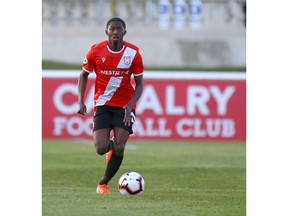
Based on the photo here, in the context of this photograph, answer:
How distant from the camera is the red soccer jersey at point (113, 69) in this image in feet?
39.7

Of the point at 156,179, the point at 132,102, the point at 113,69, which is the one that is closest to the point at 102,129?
the point at 132,102

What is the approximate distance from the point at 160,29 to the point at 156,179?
21.1 meters

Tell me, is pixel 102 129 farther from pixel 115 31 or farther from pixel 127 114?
pixel 115 31

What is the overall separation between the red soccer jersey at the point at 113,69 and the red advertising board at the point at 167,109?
13774mm

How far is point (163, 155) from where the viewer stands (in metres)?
21.5

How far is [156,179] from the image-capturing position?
15.2 m

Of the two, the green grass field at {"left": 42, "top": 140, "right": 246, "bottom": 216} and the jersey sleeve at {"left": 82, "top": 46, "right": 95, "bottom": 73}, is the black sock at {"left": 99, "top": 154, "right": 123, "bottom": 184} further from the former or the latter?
the jersey sleeve at {"left": 82, "top": 46, "right": 95, "bottom": 73}

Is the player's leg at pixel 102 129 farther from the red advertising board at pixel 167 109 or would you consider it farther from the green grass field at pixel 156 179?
the red advertising board at pixel 167 109

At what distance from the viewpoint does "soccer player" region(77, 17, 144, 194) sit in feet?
39.6

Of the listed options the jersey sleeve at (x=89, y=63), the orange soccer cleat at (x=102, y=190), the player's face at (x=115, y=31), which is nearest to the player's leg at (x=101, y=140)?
the orange soccer cleat at (x=102, y=190)

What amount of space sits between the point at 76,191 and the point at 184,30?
78.4 feet

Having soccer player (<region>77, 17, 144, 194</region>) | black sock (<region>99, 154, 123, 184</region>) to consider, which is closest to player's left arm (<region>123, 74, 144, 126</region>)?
soccer player (<region>77, 17, 144, 194</region>)

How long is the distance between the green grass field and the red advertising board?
0.77 metres
